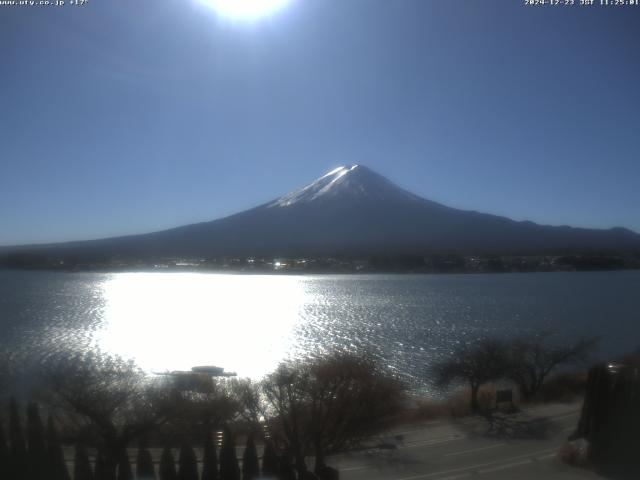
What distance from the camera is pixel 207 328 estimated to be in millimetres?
7777

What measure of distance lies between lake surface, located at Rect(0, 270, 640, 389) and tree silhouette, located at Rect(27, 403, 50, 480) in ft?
5.36

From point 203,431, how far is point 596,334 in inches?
163

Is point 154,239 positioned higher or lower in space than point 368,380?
higher

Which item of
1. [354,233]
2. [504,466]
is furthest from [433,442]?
[354,233]

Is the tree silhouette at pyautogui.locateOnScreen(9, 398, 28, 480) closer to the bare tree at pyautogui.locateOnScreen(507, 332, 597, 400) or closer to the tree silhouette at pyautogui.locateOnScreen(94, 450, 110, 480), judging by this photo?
the tree silhouette at pyautogui.locateOnScreen(94, 450, 110, 480)

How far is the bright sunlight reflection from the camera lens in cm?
501

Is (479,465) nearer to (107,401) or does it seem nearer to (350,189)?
(107,401)

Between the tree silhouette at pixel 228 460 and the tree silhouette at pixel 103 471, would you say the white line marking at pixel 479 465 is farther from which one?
the tree silhouette at pixel 103 471

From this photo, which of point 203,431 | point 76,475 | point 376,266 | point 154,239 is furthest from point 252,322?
point 154,239

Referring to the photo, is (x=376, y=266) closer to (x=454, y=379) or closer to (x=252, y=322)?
(x=252, y=322)

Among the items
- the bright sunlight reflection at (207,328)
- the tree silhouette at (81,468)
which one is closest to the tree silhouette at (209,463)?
the tree silhouette at (81,468)

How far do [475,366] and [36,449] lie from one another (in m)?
3.57

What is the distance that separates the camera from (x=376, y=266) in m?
11.1

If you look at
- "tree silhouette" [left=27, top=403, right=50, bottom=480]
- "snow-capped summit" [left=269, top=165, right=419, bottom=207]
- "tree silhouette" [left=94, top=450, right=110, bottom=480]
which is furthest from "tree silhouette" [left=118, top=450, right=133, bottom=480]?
"snow-capped summit" [left=269, top=165, right=419, bottom=207]
